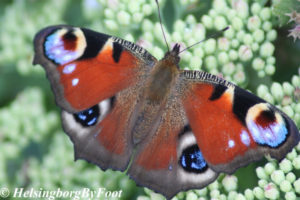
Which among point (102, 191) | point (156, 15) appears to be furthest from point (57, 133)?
point (156, 15)

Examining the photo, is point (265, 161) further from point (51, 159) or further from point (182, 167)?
point (51, 159)

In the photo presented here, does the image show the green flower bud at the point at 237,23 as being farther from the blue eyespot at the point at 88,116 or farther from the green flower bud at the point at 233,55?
the blue eyespot at the point at 88,116

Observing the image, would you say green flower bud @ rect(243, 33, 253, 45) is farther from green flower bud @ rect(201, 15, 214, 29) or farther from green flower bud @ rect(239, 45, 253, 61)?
green flower bud @ rect(201, 15, 214, 29)

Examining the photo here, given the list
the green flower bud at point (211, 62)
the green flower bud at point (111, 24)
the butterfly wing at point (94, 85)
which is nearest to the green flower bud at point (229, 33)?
the green flower bud at point (211, 62)

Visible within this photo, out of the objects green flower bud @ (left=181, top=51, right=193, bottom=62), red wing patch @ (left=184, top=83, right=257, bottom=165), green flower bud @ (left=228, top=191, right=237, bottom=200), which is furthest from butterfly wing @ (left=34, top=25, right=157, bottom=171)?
green flower bud @ (left=228, top=191, right=237, bottom=200)

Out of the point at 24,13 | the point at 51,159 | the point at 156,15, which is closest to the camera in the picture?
the point at 156,15

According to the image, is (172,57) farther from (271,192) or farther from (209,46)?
(271,192)

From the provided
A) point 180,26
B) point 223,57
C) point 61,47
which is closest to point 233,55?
point 223,57
